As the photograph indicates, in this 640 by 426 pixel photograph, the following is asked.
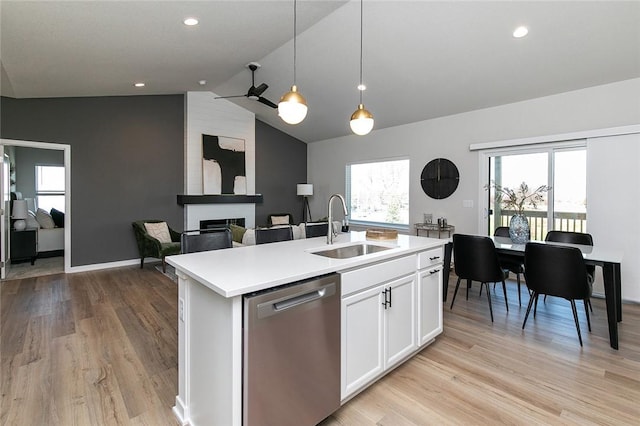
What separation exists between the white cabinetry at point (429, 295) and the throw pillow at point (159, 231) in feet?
14.8

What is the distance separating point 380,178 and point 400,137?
97cm

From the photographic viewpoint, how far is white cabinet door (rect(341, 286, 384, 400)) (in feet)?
5.88

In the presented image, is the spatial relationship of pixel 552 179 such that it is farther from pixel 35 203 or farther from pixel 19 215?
pixel 35 203

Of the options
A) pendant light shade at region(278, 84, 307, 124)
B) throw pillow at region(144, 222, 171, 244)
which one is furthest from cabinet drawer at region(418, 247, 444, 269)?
throw pillow at region(144, 222, 171, 244)

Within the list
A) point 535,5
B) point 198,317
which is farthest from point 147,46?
point 535,5

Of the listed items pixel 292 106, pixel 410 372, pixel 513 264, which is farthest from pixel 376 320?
pixel 513 264

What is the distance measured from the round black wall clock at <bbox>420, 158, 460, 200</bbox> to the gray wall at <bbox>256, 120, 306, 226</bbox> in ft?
10.2

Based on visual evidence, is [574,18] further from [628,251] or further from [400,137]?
[400,137]

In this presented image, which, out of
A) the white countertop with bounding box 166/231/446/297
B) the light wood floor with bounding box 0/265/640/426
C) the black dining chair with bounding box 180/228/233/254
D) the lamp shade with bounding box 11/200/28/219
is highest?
the lamp shade with bounding box 11/200/28/219

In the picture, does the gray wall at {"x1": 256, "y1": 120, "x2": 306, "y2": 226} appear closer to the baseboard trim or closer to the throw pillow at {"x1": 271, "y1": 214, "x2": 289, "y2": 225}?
the throw pillow at {"x1": 271, "y1": 214, "x2": 289, "y2": 225}

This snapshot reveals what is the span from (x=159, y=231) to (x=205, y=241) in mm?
3613

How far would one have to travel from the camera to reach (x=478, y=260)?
3197mm

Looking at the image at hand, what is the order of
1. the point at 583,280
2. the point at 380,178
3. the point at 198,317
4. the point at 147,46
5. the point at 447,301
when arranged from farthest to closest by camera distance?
the point at 380,178, the point at 447,301, the point at 147,46, the point at 583,280, the point at 198,317

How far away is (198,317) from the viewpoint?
5.28 feet
